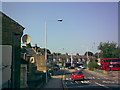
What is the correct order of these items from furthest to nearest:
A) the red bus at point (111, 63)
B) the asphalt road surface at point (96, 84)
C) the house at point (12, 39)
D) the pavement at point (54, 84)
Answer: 1. the red bus at point (111, 63)
2. the pavement at point (54, 84)
3. the asphalt road surface at point (96, 84)
4. the house at point (12, 39)

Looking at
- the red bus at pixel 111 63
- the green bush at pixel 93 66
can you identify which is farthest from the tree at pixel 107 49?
the red bus at pixel 111 63

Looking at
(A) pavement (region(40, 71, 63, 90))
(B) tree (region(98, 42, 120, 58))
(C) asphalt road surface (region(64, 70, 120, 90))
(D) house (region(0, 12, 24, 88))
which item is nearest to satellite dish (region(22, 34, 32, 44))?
(D) house (region(0, 12, 24, 88))

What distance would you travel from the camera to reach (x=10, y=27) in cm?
1578

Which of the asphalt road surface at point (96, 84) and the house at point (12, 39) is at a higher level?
the house at point (12, 39)

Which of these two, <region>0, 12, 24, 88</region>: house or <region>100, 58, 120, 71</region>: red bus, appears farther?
<region>100, 58, 120, 71</region>: red bus

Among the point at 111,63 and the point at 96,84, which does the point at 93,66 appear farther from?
the point at 96,84

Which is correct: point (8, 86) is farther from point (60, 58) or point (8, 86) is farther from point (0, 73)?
point (60, 58)

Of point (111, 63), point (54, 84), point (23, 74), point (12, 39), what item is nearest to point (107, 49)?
point (111, 63)

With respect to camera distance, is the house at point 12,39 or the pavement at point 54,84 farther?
the pavement at point 54,84

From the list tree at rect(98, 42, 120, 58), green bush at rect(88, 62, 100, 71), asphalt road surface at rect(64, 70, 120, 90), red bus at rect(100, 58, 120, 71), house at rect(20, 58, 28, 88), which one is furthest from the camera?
tree at rect(98, 42, 120, 58)

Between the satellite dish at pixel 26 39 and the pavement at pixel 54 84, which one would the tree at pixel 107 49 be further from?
the satellite dish at pixel 26 39

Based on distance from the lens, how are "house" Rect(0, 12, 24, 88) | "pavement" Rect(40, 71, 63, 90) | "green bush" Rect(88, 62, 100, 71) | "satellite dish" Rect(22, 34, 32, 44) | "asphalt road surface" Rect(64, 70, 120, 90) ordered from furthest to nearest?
1. "green bush" Rect(88, 62, 100, 71)
2. "pavement" Rect(40, 71, 63, 90)
3. "asphalt road surface" Rect(64, 70, 120, 90)
4. "satellite dish" Rect(22, 34, 32, 44)
5. "house" Rect(0, 12, 24, 88)

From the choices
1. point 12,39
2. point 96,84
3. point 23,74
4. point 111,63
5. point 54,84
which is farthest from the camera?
point 111,63

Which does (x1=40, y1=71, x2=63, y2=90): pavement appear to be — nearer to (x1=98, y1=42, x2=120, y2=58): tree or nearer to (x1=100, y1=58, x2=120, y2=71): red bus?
(x1=100, y1=58, x2=120, y2=71): red bus
